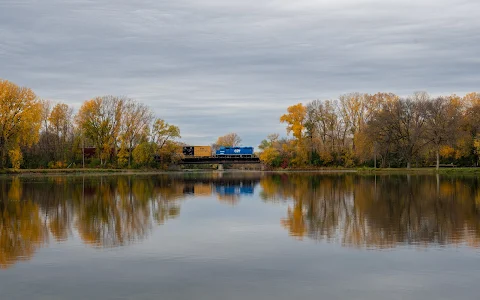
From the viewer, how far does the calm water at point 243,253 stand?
1025 cm

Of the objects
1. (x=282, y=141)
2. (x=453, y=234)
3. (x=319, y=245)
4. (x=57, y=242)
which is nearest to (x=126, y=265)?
(x=57, y=242)

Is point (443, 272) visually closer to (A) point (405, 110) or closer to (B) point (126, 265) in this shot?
(B) point (126, 265)

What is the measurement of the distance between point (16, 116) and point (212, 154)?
203ft

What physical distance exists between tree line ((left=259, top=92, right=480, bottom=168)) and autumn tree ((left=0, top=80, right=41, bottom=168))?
40.0 m

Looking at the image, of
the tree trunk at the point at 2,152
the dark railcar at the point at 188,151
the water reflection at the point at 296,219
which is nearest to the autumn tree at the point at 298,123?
the dark railcar at the point at 188,151

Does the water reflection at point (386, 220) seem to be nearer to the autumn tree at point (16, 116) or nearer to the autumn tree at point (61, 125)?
the autumn tree at point (16, 116)

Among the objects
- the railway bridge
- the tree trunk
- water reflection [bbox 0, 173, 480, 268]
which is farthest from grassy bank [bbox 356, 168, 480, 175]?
the tree trunk

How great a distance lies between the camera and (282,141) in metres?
103

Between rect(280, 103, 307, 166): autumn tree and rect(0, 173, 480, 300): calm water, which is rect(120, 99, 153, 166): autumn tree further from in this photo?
rect(0, 173, 480, 300): calm water

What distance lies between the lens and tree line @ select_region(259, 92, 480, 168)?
68.9m

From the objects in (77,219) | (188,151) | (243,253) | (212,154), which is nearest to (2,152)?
(77,219)

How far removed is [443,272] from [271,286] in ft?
12.5

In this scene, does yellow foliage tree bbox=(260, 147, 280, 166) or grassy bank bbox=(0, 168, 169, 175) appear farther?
yellow foliage tree bbox=(260, 147, 280, 166)

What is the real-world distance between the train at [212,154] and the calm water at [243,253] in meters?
91.5
